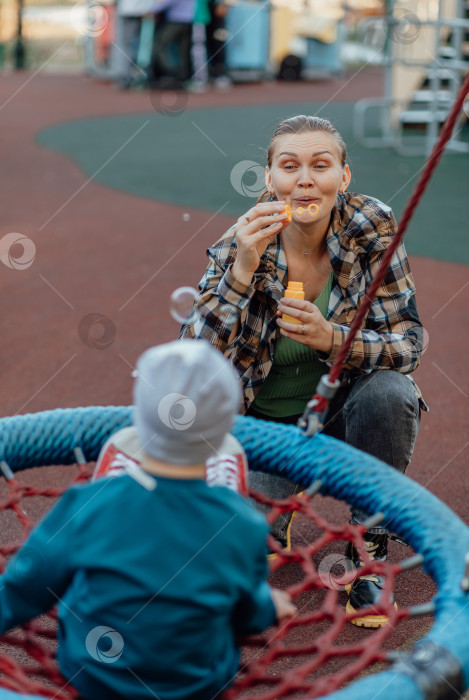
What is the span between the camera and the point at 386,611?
1410mm

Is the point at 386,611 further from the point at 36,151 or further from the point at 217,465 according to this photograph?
the point at 36,151

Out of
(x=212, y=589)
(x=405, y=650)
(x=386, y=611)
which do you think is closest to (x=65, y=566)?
(x=212, y=589)

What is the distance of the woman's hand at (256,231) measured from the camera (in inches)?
76.1

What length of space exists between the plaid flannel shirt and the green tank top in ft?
0.09

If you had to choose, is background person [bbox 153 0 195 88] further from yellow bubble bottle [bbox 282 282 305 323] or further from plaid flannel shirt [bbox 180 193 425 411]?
yellow bubble bottle [bbox 282 282 305 323]

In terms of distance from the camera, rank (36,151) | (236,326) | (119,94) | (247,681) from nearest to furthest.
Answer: (247,681)
(236,326)
(36,151)
(119,94)

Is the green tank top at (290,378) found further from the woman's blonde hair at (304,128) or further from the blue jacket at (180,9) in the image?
the blue jacket at (180,9)

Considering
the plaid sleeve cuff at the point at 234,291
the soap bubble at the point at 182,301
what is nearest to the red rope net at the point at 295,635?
the plaid sleeve cuff at the point at 234,291

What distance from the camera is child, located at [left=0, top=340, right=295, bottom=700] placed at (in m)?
1.13

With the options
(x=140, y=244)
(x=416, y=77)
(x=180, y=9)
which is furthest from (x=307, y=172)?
(x=180, y=9)

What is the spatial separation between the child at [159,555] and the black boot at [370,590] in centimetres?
91

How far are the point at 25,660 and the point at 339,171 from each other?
1.26 metres

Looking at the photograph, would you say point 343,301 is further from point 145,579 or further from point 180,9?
point 180,9

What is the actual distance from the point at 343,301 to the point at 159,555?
3.63ft
